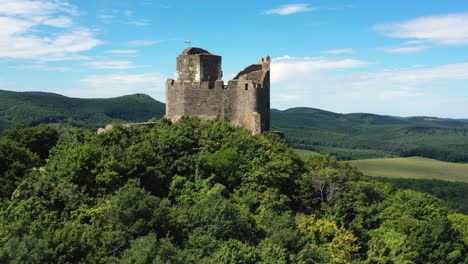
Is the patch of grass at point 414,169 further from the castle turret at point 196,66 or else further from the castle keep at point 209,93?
the castle turret at point 196,66

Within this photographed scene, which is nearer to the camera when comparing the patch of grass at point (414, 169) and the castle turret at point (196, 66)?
the castle turret at point (196, 66)

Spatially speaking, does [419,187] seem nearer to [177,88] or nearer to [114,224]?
[177,88]

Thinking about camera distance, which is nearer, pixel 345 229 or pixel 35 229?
pixel 35 229

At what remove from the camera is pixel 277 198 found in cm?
3441

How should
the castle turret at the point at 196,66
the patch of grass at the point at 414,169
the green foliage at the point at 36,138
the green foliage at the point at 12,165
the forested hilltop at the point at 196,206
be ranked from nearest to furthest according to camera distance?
the forested hilltop at the point at 196,206 < the green foliage at the point at 12,165 < the castle turret at the point at 196,66 < the green foliage at the point at 36,138 < the patch of grass at the point at 414,169

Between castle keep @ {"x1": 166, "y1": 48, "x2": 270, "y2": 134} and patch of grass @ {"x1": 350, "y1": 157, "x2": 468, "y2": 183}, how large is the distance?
96756 millimetres

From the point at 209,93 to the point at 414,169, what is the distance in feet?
395

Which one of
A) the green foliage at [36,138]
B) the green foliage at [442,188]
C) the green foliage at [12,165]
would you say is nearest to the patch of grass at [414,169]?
the green foliage at [442,188]

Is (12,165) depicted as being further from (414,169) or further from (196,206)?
(414,169)

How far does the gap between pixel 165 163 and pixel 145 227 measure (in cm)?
925

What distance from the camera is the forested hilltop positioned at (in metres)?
24.5

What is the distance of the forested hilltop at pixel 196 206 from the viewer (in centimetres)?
2452

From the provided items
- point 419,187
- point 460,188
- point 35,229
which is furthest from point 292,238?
point 460,188

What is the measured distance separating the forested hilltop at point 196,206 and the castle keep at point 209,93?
5.01ft
